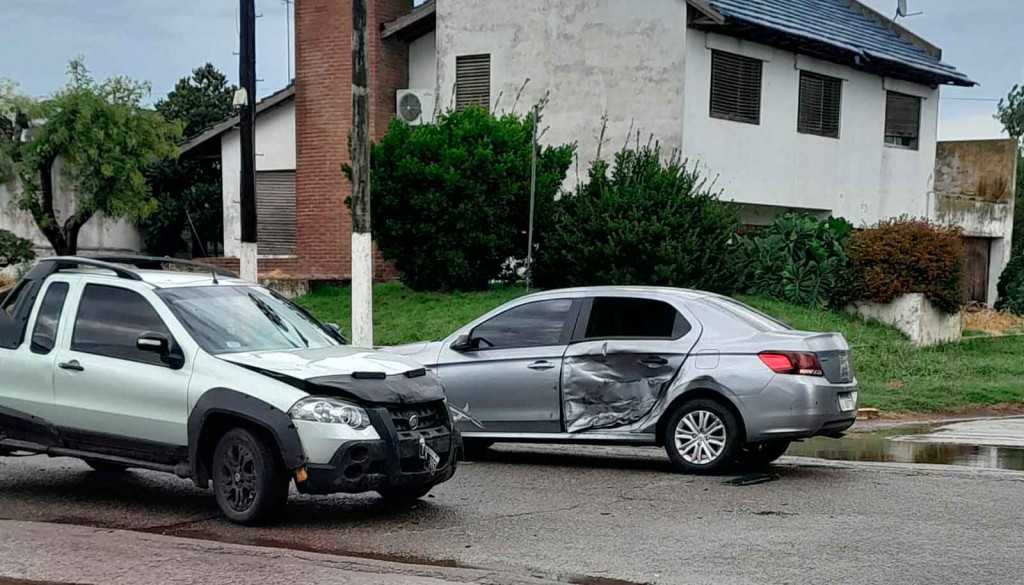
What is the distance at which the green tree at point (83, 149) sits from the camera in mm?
23766

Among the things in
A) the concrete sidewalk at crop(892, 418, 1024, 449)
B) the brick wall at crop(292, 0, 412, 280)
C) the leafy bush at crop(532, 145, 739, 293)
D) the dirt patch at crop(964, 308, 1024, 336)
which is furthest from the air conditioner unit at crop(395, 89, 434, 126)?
the concrete sidewalk at crop(892, 418, 1024, 449)

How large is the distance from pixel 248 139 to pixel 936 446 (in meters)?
10.6

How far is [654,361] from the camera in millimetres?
9945

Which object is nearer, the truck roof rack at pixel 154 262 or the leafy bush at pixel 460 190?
the truck roof rack at pixel 154 262

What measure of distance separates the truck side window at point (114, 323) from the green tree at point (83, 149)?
16106 mm

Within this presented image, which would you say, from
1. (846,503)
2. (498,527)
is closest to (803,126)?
(846,503)

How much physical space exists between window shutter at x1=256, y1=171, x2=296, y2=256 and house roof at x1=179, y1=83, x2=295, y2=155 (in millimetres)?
1402

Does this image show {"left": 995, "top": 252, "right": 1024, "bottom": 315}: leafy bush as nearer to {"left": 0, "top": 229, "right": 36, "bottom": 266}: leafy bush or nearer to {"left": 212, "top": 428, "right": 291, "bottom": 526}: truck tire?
{"left": 0, "top": 229, "right": 36, "bottom": 266}: leafy bush

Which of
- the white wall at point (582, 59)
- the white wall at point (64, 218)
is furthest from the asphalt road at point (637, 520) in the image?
the white wall at point (64, 218)

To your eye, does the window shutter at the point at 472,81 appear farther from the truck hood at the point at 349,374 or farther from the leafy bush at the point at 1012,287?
the truck hood at the point at 349,374

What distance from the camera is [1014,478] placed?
9.64 m

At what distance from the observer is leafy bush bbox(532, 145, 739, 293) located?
60.4 ft

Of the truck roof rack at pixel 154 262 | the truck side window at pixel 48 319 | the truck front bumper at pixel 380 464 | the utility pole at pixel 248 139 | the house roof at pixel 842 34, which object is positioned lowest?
the truck front bumper at pixel 380 464

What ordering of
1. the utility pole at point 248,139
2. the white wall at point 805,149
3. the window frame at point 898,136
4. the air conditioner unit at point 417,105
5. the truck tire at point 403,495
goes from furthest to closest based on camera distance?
the window frame at point 898,136 → the air conditioner unit at point 417,105 → the white wall at point 805,149 → the utility pole at point 248,139 → the truck tire at point 403,495
